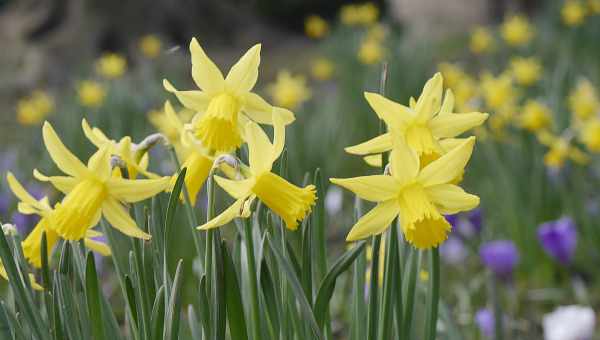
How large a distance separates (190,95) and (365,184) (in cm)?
27

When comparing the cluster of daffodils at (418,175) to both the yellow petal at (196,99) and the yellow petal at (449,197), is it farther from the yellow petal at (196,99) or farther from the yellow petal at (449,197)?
the yellow petal at (196,99)

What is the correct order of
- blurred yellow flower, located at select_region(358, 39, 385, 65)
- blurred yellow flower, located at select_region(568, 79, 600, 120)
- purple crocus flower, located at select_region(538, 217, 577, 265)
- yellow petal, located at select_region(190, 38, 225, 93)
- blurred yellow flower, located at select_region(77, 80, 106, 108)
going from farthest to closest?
blurred yellow flower, located at select_region(358, 39, 385, 65), blurred yellow flower, located at select_region(77, 80, 106, 108), blurred yellow flower, located at select_region(568, 79, 600, 120), purple crocus flower, located at select_region(538, 217, 577, 265), yellow petal, located at select_region(190, 38, 225, 93)

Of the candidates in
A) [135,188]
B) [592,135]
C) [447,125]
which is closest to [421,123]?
[447,125]

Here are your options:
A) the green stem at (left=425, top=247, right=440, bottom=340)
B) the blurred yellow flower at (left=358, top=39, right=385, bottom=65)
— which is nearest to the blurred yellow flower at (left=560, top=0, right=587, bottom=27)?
the blurred yellow flower at (left=358, top=39, right=385, bottom=65)

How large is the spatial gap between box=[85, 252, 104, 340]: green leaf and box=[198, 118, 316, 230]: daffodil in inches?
7.1

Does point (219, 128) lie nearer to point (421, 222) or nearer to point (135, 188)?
point (135, 188)

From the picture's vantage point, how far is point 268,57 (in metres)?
8.99

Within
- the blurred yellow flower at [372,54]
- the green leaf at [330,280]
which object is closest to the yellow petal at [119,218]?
the green leaf at [330,280]

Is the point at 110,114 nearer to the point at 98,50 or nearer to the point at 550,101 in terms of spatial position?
the point at 550,101

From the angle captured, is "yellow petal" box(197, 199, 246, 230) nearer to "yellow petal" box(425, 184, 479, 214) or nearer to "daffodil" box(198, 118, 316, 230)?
"daffodil" box(198, 118, 316, 230)

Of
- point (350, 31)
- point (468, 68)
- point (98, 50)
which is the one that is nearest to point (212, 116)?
point (350, 31)

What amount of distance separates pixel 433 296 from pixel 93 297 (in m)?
0.49

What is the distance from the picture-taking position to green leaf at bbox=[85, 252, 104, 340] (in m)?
0.90

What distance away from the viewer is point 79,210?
0.88 metres
